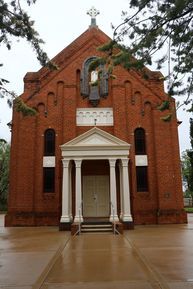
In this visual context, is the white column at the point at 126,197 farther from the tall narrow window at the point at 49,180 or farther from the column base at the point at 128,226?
the tall narrow window at the point at 49,180

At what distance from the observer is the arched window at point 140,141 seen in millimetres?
19406

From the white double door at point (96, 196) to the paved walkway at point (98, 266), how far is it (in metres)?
8.33

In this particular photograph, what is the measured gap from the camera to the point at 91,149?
1722cm

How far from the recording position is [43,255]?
27.7ft

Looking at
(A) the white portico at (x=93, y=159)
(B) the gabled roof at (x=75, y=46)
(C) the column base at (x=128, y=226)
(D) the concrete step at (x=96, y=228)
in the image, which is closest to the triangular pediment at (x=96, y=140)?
(A) the white portico at (x=93, y=159)

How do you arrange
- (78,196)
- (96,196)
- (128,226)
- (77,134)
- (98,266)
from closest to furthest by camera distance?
(98,266) < (128,226) < (78,196) < (96,196) < (77,134)

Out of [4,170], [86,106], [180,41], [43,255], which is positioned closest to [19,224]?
[86,106]

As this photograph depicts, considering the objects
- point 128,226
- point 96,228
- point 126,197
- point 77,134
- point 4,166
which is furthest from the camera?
point 4,166

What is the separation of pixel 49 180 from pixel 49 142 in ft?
7.33

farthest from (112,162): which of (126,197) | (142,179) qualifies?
(142,179)

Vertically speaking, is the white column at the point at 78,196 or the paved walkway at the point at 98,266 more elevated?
the white column at the point at 78,196

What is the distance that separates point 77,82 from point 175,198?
354 inches

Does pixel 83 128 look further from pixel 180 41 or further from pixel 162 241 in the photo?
pixel 180 41

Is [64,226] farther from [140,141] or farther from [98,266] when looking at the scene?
[98,266]
